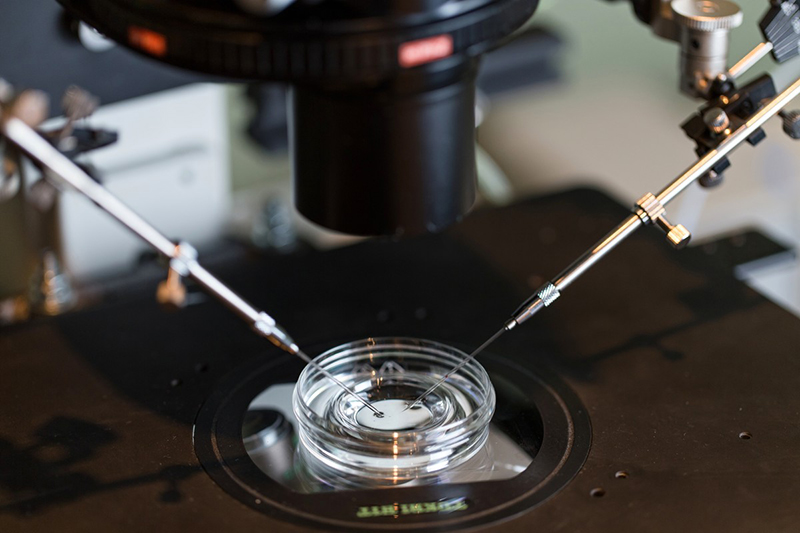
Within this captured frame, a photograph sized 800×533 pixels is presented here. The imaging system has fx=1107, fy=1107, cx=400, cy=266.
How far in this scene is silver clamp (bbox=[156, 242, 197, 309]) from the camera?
24.2 inches

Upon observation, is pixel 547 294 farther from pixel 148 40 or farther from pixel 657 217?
pixel 148 40

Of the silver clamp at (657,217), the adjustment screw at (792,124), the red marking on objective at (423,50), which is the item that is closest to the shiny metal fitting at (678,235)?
the silver clamp at (657,217)

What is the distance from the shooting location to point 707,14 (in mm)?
728

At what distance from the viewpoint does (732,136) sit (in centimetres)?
71

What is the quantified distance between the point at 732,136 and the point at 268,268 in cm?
41

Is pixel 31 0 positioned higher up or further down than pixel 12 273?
higher up

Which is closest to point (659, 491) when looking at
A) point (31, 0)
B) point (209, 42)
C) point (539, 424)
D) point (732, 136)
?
point (539, 424)

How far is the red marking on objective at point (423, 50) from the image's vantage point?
1.82ft

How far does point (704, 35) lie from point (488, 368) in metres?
0.27

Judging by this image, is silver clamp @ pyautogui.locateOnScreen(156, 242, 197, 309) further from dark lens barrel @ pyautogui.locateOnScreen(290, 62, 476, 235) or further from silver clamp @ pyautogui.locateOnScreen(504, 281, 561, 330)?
silver clamp @ pyautogui.locateOnScreen(504, 281, 561, 330)

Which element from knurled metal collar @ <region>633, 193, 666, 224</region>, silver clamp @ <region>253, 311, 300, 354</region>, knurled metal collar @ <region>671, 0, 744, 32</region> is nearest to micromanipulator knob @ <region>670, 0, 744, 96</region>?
knurled metal collar @ <region>671, 0, 744, 32</region>

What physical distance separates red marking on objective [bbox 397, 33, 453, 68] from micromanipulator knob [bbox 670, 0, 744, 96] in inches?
9.1

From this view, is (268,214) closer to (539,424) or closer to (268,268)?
(268,268)

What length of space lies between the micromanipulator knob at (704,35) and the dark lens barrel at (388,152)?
6.6 inches
